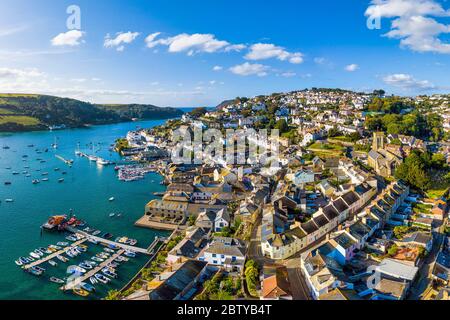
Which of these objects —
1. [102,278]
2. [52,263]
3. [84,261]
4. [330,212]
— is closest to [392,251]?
[330,212]

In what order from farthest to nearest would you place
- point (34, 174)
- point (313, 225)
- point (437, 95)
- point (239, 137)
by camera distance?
1. point (437, 95)
2. point (239, 137)
3. point (34, 174)
4. point (313, 225)

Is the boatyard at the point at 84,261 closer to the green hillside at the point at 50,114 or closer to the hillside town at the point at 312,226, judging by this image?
the hillside town at the point at 312,226

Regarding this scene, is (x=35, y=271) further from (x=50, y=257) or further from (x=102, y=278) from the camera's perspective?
(x=102, y=278)

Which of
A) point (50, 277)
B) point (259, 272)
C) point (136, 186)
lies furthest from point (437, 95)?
point (50, 277)

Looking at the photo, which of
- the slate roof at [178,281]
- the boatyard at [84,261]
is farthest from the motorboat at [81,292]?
the slate roof at [178,281]

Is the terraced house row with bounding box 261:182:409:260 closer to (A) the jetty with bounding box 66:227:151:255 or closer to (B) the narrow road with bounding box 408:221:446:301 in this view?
(B) the narrow road with bounding box 408:221:446:301

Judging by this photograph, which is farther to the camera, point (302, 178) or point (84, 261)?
point (302, 178)

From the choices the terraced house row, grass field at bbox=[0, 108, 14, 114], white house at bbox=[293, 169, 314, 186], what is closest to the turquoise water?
the terraced house row
